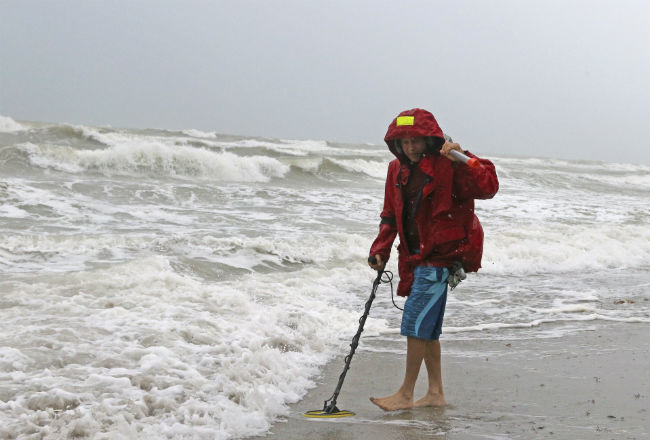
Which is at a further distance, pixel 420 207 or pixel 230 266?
pixel 230 266

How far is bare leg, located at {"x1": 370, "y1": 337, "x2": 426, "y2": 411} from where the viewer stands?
13.3 ft

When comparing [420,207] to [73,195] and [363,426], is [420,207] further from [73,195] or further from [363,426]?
[73,195]

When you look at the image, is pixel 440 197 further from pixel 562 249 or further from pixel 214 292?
pixel 562 249

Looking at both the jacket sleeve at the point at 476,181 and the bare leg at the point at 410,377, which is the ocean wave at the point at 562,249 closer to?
the bare leg at the point at 410,377

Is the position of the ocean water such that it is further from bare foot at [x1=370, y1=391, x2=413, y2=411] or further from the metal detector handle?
the metal detector handle

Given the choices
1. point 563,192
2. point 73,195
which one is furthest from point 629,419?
point 563,192

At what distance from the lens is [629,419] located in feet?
12.7

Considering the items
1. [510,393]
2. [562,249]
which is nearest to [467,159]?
[510,393]

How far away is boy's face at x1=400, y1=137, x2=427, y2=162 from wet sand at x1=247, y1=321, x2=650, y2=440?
4.91 feet

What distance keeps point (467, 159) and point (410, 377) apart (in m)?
1.38

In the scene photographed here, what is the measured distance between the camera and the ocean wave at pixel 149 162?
742 inches

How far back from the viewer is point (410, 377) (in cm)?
408

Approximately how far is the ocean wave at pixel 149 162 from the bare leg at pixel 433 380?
51.8 ft

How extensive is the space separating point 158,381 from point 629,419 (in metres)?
2.70
